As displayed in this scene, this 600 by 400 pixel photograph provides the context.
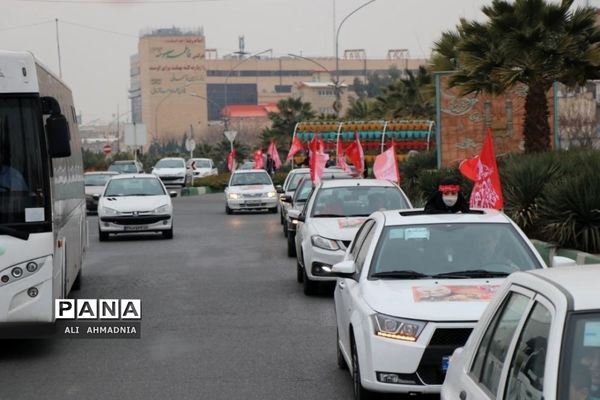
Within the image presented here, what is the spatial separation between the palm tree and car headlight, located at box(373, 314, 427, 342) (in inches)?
742

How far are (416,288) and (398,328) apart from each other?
2.49 feet

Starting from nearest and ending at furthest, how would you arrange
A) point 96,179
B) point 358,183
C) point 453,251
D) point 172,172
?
1. point 453,251
2. point 358,183
3. point 96,179
4. point 172,172

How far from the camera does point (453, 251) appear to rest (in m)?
9.73

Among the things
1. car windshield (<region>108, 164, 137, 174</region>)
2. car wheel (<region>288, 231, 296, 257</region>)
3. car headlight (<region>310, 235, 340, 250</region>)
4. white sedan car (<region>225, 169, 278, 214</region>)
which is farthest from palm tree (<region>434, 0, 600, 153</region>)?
car windshield (<region>108, 164, 137, 174</region>)

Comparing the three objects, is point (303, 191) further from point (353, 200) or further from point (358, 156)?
point (353, 200)

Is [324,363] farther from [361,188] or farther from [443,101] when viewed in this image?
[443,101]

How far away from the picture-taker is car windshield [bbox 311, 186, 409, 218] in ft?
57.5

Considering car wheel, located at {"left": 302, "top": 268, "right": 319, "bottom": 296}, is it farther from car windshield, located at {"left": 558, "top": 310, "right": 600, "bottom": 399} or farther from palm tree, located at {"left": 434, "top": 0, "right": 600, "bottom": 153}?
car windshield, located at {"left": 558, "top": 310, "right": 600, "bottom": 399}

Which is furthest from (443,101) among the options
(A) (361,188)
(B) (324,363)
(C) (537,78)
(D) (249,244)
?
(B) (324,363)

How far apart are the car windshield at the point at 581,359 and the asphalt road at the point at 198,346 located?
A: 549cm

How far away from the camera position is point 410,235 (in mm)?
9828

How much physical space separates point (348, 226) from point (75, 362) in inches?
239

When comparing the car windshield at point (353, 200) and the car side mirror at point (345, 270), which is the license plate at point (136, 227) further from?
the car side mirror at point (345, 270)

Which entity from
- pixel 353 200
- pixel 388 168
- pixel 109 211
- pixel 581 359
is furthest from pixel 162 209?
pixel 581 359
